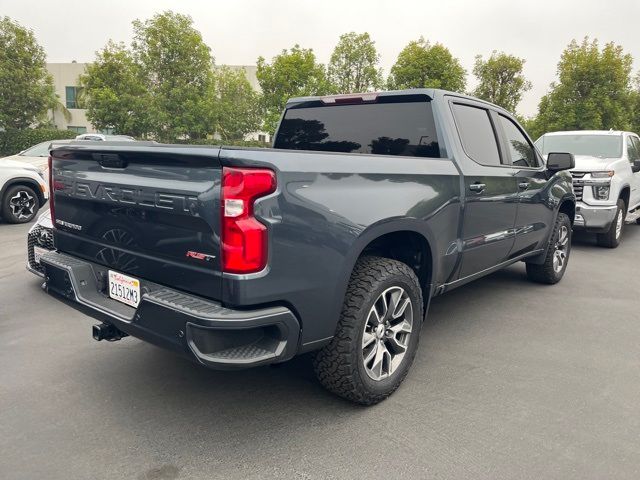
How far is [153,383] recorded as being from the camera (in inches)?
123

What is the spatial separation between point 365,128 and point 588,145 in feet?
20.9

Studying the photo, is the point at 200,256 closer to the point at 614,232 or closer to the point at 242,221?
the point at 242,221

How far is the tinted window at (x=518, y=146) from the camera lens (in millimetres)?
4375

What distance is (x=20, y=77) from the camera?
26.9 meters

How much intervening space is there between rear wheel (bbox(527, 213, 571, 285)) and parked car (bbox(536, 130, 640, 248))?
223cm

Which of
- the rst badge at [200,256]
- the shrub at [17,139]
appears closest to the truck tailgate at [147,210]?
the rst badge at [200,256]

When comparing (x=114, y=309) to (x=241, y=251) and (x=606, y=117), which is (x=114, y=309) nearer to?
(x=241, y=251)

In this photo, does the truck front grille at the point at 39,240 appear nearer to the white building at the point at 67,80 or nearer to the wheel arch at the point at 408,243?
the wheel arch at the point at 408,243

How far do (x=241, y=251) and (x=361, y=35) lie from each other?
29609 mm

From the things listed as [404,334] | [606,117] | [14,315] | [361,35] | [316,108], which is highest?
[361,35]

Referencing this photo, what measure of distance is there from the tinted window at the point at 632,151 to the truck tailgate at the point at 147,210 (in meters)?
8.43

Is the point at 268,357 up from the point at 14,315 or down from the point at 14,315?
up

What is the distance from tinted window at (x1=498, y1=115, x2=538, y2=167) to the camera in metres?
4.38

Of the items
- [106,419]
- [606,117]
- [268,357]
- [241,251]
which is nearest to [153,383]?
[106,419]
